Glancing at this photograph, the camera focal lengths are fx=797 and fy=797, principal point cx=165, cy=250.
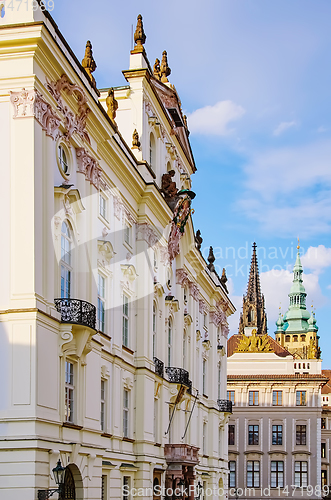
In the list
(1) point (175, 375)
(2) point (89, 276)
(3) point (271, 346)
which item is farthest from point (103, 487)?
(3) point (271, 346)

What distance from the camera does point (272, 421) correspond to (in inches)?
3059

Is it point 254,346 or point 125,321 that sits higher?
point 254,346

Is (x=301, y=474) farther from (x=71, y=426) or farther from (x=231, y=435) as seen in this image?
(x=71, y=426)

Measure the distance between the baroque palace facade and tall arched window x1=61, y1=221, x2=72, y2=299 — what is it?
0.06 m

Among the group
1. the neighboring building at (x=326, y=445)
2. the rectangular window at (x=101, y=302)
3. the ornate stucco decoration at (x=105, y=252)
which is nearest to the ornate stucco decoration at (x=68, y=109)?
the ornate stucco decoration at (x=105, y=252)

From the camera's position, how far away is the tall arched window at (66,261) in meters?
23.6

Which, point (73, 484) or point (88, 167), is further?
point (88, 167)

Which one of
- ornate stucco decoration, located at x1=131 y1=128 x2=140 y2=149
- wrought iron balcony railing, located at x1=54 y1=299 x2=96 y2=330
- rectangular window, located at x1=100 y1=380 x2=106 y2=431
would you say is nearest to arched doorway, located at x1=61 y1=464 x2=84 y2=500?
rectangular window, located at x1=100 y1=380 x2=106 y2=431

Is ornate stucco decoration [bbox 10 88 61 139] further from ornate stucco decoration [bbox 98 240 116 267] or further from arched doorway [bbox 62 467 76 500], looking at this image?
arched doorway [bbox 62 467 76 500]

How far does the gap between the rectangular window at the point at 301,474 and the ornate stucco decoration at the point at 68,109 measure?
→ 57.3 m

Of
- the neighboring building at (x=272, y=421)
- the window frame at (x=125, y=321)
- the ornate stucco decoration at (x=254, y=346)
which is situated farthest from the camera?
the ornate stucco decoration at (x=254, y=346)

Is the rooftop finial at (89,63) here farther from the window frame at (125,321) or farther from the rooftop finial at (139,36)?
the window frame at (125,321)

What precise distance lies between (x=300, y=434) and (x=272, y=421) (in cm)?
292

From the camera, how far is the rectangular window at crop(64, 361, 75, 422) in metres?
23.3
